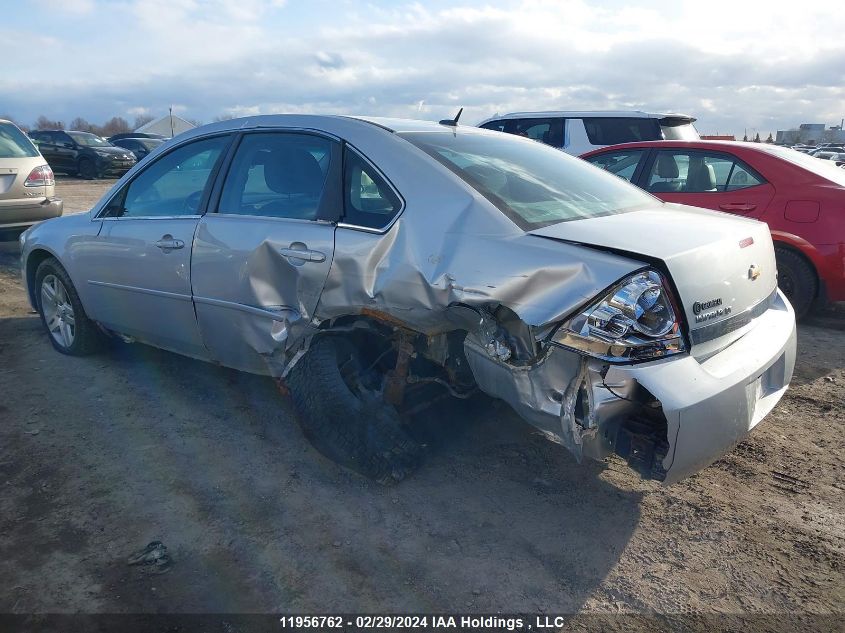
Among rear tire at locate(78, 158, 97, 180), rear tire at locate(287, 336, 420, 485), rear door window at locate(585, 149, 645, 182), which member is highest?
rear door window at locate(585, 149, 645, 182)

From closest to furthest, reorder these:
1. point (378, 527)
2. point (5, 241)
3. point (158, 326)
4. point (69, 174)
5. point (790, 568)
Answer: point (790, 568) < point (378, 527) < point (158, 326) < point (5, 241) < point (69, 174)

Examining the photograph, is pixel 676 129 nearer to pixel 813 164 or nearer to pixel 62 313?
pixel 813 164

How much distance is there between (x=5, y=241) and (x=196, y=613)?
922 centimetres

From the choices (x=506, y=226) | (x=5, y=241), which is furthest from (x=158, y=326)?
(x=5, y=241)

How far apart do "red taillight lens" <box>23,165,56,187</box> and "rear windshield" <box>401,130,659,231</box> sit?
7.11 meters

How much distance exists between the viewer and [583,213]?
3.02 metres

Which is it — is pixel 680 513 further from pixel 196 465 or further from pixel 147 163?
pixel 147 163

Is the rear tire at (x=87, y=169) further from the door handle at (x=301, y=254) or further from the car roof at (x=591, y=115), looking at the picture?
the door handle at (x=301, y=254)

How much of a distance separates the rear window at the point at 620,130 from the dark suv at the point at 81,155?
618 inches

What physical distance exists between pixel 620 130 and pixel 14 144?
26.5 ft

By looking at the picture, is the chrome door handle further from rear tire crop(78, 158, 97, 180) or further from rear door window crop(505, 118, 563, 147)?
rear tire crop(78, 158, 97, 180)

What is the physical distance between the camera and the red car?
5.45 metres

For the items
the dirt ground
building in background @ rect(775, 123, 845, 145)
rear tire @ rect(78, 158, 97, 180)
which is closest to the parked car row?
the dirt ground

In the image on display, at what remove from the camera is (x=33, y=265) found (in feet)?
16.6
